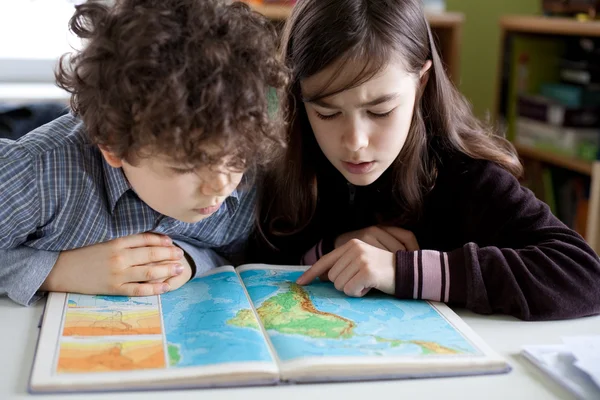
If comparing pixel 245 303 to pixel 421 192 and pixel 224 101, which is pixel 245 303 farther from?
pixel 421 192

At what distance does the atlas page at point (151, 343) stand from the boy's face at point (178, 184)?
0.38ft

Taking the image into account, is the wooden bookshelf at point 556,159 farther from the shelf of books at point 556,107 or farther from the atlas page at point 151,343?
the atlas page at point 151,343

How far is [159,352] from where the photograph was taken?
73cm

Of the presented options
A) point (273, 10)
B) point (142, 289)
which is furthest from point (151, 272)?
point (273, 10)

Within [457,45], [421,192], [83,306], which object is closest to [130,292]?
[83,306]

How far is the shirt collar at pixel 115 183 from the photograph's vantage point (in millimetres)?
918

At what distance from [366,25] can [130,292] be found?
17.9 inches

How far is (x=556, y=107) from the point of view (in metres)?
2.18

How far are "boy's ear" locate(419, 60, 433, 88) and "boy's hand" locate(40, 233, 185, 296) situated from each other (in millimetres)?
431

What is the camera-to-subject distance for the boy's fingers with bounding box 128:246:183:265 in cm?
94

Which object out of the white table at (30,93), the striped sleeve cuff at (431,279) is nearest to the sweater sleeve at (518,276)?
the striped sleeve cuff at (431,279)

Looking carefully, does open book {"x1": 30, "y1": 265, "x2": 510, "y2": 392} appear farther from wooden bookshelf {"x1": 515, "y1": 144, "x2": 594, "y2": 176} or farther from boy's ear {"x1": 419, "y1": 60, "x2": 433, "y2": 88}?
wooden bookshelf {"x1": 515, "y1": 144, "x2": 594, "y2": 176}

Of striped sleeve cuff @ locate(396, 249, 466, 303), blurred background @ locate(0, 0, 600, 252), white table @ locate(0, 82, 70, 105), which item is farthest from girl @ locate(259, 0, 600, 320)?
white table @ locate(0, 82, 70, 105)

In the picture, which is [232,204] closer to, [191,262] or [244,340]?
[191,262]
